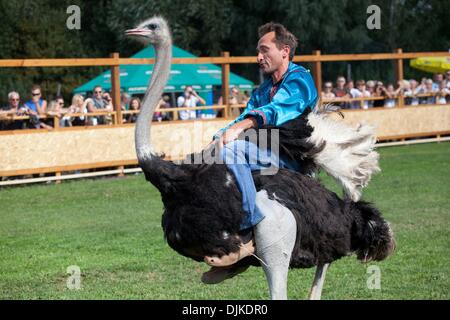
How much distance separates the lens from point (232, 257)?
18.2 ft

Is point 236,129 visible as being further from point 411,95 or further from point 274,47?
point 411,95

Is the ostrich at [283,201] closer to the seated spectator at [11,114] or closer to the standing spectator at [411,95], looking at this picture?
the seated spectator at [11,114]

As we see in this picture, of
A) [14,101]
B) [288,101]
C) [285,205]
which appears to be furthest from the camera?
[14,101]

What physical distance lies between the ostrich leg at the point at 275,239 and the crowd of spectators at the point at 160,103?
10596mm

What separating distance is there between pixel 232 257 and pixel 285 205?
446 millimetres

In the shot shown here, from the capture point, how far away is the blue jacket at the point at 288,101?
5.92 m

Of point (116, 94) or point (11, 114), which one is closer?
point (11, 114)

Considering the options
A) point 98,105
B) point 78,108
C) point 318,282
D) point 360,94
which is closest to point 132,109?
point 98,105

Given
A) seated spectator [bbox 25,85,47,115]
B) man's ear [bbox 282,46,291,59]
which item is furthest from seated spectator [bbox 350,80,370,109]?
man's ear [bbox 282,46,291,59]

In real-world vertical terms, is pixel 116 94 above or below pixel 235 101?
above

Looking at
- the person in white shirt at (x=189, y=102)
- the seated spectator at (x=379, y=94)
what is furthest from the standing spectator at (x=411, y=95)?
the person in white shirt at (x=189, y=102)
